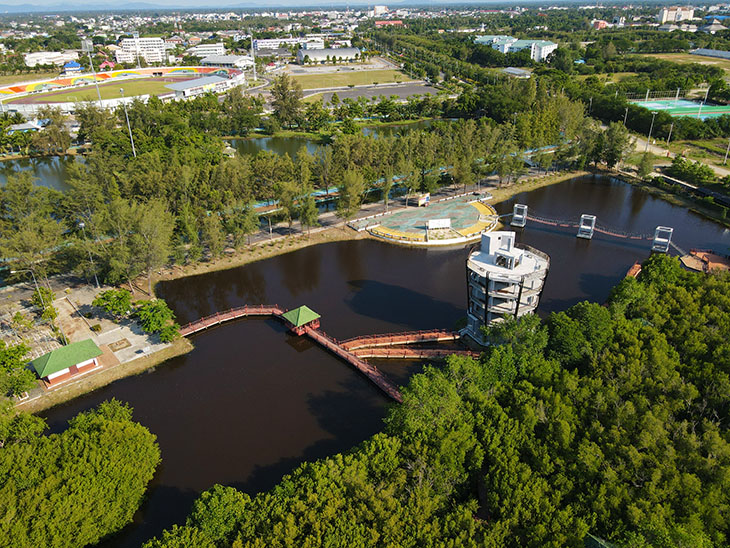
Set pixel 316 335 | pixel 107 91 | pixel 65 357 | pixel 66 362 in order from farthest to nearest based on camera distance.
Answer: pixel 107 91
pixel 316 335
pixel 65 357
pixel 66 362

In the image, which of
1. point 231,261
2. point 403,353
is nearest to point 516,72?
point 231,261

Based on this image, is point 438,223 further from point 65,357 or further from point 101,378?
point 65,357

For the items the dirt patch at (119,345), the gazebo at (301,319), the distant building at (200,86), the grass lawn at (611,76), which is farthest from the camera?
the grass lawn at (611,76)

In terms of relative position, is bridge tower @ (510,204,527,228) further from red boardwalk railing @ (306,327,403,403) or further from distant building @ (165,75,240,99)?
distant building @ (165,75,240,99)

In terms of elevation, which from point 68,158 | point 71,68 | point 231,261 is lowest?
point 231,261

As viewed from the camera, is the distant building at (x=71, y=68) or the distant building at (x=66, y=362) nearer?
the distant building at (x=66, y=362)

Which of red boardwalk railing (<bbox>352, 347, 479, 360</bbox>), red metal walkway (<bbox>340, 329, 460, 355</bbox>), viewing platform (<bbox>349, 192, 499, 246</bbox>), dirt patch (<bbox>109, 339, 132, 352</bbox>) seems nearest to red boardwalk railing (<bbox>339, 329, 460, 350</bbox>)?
red metal walkway (<bbox>340, 329, 460, 355</bbox>)


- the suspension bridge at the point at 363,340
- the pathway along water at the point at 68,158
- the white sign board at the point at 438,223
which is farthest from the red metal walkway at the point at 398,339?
the pathway along water at the point at 68,158

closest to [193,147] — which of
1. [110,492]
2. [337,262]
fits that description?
[337,262]

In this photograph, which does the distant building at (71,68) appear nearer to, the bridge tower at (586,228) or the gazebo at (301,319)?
the gazebo at (301,319)
